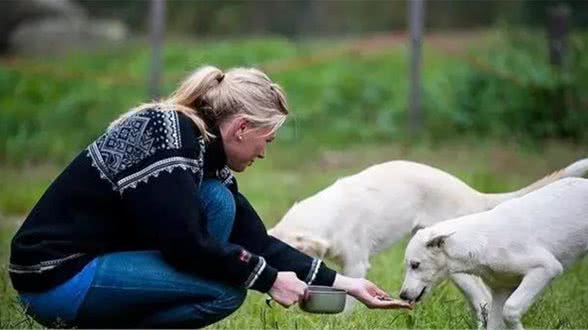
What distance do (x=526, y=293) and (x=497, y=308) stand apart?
0.42m

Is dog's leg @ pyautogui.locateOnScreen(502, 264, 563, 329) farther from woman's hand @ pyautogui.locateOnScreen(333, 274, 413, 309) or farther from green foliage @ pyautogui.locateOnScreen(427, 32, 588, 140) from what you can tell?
green foliage @ pyautogui.locateOnScreen(427, 32, 588, 140)

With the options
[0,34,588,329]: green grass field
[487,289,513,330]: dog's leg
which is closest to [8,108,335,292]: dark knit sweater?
[487,289,513,330]: dog's leg

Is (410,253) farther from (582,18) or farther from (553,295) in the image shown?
(582,18)

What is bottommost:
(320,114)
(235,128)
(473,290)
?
(320,114)

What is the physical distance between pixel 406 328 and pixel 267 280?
143 centimetres

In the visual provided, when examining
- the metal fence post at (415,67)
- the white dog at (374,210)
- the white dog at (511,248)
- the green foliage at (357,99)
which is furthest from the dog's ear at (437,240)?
the metal fence post at (415,67)

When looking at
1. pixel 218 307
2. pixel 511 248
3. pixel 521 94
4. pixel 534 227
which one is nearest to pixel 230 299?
pixel 218 307

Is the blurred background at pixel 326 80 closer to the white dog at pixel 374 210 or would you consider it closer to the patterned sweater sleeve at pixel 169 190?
the white dog at pixel 374 210

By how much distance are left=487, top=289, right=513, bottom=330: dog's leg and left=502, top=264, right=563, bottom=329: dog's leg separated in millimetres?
325

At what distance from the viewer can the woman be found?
4035mm

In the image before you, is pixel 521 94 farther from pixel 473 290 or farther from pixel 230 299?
pixel 230 299

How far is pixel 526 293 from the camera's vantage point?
4988 mm

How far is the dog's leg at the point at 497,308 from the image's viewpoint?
5.35 m

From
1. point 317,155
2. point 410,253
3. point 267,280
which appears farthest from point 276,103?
point 317,155
